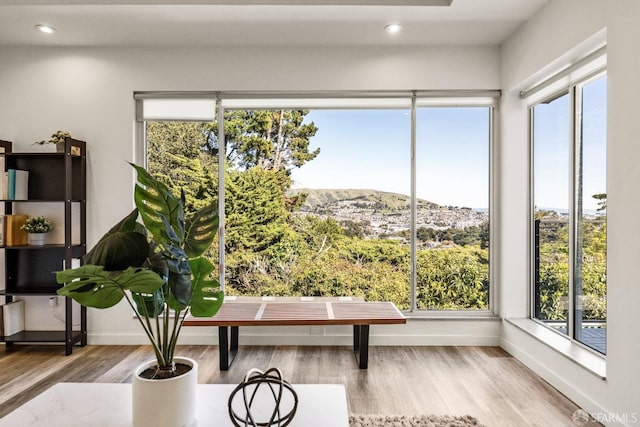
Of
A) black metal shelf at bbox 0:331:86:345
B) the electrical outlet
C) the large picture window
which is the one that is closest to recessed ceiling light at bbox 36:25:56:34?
the large picture window

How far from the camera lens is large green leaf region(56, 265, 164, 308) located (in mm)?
952

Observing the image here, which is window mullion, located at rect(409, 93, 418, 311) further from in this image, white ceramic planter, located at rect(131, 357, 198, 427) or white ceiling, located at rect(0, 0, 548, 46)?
white ceramic planter, located at rect(131, 357, 198, 427)

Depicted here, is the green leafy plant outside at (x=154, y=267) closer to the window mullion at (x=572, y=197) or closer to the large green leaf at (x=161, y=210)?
the large green leaf at (x=161, y=210)

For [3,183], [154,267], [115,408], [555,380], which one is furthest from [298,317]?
[3,183]

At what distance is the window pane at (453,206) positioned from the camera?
4105mm

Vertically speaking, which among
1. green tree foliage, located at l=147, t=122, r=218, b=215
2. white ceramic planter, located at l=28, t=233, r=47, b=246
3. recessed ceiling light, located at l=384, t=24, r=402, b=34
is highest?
recessed ceiling light, located at l=384, t=24, r=402, b=34

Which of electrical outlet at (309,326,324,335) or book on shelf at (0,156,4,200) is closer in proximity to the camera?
book on shelf at (0,156,4,200)

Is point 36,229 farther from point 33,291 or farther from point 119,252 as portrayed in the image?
point 119,252

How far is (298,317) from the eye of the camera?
3.27 metres

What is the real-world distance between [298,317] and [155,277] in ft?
7.85

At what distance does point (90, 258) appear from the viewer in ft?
3.47

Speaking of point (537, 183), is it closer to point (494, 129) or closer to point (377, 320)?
point (494, 129)

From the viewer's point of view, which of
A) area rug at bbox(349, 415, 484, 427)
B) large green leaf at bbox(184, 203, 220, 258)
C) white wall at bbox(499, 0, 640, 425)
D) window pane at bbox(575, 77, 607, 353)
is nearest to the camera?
large green leaf at bbox(184, 203, 220, 258)

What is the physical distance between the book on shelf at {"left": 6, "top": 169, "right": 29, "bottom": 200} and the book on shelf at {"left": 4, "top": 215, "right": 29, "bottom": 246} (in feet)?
0.59
